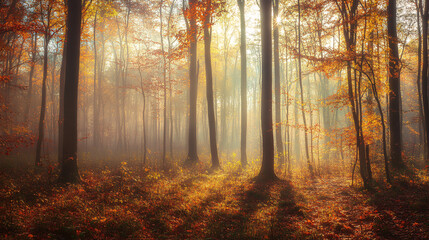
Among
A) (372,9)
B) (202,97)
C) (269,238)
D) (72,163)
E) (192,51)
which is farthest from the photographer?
(202,97)

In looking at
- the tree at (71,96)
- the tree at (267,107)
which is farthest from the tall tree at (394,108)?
the tree at (71,96)

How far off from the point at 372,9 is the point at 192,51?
10.0 m

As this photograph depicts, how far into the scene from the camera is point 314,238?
4.67 meters

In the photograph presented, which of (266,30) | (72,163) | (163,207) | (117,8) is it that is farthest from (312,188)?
(117,8)

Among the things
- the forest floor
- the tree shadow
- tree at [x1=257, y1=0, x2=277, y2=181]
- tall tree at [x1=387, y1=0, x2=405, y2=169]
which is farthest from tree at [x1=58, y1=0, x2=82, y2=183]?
tall tree at [x1=387, y1=0, x2=405, y2=169]

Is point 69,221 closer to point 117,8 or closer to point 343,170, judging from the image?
point 343,170

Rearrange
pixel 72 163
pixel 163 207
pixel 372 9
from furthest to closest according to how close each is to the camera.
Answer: pixel 372 9, pixel 72 163, pixel 163 207

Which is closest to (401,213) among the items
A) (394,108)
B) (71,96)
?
(394,108)

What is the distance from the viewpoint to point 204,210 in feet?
20.8

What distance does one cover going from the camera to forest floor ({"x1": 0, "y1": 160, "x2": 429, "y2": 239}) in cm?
477

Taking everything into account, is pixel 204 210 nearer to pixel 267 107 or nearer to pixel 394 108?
pixel 267 107

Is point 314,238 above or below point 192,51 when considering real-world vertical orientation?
below

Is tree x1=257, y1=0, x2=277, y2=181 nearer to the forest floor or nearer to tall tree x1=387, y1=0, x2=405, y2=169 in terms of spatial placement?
the forest floor

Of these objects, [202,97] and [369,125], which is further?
[202,97]
